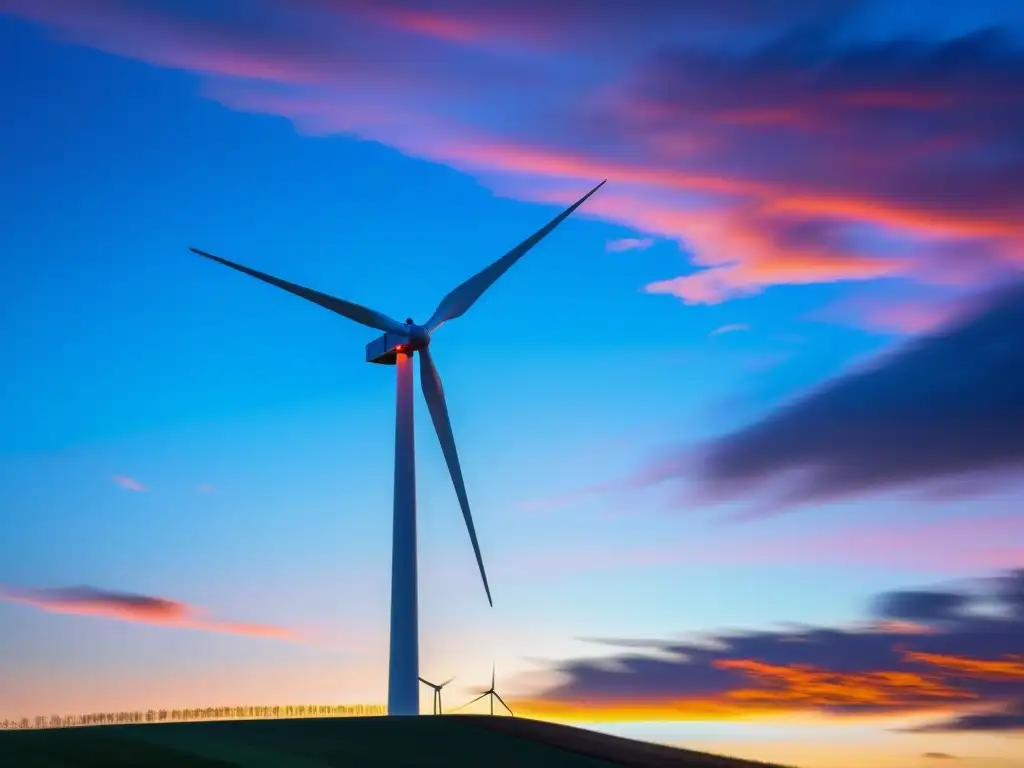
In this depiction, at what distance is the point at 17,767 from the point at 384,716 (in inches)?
1111

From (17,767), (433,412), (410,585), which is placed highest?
(433,412)

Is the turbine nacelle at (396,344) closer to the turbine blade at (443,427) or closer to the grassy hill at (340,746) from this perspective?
the turbine blade at (443,427)

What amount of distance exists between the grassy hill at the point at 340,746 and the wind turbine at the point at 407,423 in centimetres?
514

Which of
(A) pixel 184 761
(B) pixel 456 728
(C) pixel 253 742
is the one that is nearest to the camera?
(A) pixel 184 761

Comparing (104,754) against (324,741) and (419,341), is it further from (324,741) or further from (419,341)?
(419,341)

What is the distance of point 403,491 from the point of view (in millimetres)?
92312

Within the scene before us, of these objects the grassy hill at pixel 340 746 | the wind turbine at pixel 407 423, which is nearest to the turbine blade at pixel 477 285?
the wind turbine at pixel 407 423

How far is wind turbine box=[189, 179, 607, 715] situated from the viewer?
8800cm

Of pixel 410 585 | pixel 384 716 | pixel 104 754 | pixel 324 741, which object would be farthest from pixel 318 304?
pixel 104 754

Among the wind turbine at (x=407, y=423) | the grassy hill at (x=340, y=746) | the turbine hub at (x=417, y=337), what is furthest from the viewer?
the turbine hub at (x=417, y=337)

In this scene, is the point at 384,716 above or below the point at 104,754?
above

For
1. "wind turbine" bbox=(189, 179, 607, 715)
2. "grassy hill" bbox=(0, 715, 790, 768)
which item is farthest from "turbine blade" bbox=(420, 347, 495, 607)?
"grassy hill" bbox=(0, 715, 790, 768)

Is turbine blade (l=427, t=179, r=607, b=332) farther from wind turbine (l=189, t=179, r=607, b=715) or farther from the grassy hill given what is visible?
the grassy hill

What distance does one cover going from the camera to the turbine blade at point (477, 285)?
98188mm
